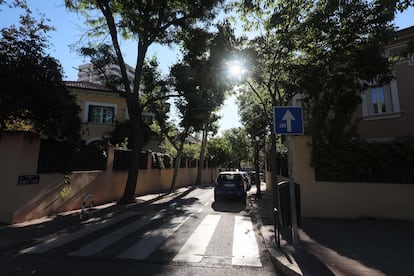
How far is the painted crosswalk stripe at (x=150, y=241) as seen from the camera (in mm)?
5264

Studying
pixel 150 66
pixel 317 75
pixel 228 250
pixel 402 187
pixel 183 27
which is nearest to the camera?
pixel 228 250

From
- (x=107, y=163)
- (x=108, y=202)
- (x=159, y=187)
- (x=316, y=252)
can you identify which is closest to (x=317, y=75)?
(x=316, y=252)

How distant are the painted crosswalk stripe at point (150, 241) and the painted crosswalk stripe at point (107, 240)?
597 millimetres

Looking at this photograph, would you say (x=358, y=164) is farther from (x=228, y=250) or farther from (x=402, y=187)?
(x=228, y=250)

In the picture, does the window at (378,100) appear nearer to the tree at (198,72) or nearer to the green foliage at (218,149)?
the tree at (198,72)

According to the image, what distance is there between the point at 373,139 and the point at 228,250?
33.4 ft

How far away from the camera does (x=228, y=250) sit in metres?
5.73

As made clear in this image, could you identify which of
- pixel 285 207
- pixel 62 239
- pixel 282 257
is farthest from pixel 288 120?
pixel 62 239

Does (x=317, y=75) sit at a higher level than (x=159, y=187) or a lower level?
higher

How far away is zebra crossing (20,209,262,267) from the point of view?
5.24 m

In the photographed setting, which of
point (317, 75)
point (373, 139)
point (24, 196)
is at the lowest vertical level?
point (24, 196)

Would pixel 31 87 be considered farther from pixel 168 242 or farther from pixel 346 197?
pixel 346 197

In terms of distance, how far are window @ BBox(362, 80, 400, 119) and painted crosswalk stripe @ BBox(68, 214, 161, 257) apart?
11.2 meters

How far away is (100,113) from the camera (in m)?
22.3
